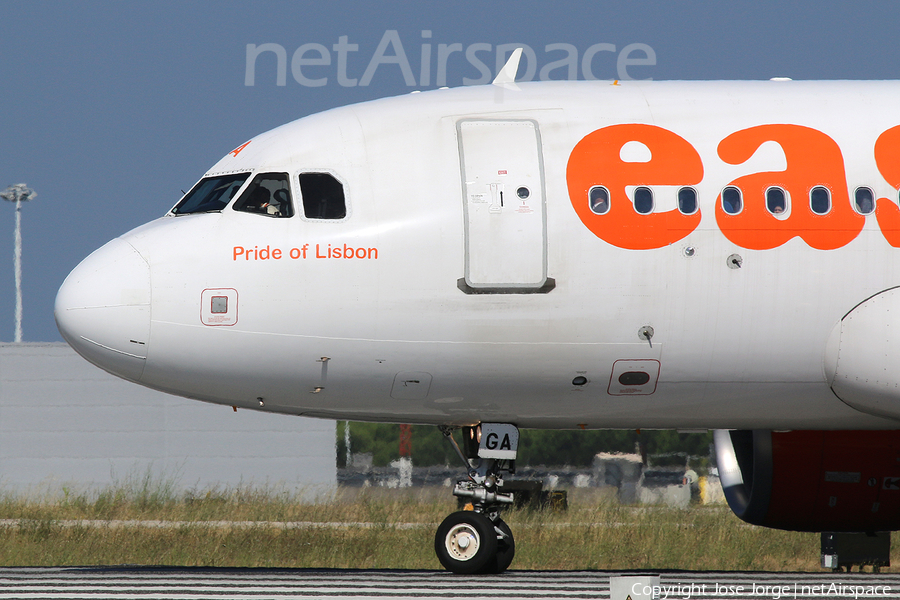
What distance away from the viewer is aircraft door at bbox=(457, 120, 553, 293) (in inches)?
439

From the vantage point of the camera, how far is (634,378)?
11.5m

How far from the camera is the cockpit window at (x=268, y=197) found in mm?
11422

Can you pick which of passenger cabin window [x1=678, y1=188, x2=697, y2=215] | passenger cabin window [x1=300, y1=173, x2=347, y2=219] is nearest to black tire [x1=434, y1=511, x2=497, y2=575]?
passenger cabin window [x1=300, y1=173, x2=347, y2=219]

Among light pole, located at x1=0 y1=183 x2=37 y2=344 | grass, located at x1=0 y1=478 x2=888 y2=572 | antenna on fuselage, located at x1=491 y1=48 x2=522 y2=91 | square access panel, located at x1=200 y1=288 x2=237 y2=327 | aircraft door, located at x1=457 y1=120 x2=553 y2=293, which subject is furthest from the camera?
light pole, located at x1=0 y1=183 x2=37 y2=344

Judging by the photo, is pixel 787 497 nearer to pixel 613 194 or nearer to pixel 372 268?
pixel 613 194

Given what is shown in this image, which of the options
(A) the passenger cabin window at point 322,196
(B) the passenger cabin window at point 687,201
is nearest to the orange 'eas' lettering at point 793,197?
(B) the passenger cabin window at point 687,201

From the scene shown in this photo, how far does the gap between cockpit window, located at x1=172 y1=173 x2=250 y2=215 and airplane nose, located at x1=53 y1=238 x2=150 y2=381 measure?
3.02ft

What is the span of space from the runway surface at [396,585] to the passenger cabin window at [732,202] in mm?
3708

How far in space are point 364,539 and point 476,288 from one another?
10.4 m

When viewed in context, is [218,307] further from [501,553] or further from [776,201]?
[776,201]

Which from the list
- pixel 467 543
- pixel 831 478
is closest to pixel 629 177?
pixel 467 543

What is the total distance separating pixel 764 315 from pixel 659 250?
49.0 inches

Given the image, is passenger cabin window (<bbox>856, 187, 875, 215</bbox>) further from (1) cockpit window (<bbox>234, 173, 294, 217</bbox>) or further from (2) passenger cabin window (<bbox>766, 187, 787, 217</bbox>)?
(1) cockpit window (<bbox>234, 173, 294, 217</bbox>)

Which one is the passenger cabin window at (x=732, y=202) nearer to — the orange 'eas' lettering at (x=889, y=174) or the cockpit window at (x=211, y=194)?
the orange 'eas' lettering at (x=889, y=174)
